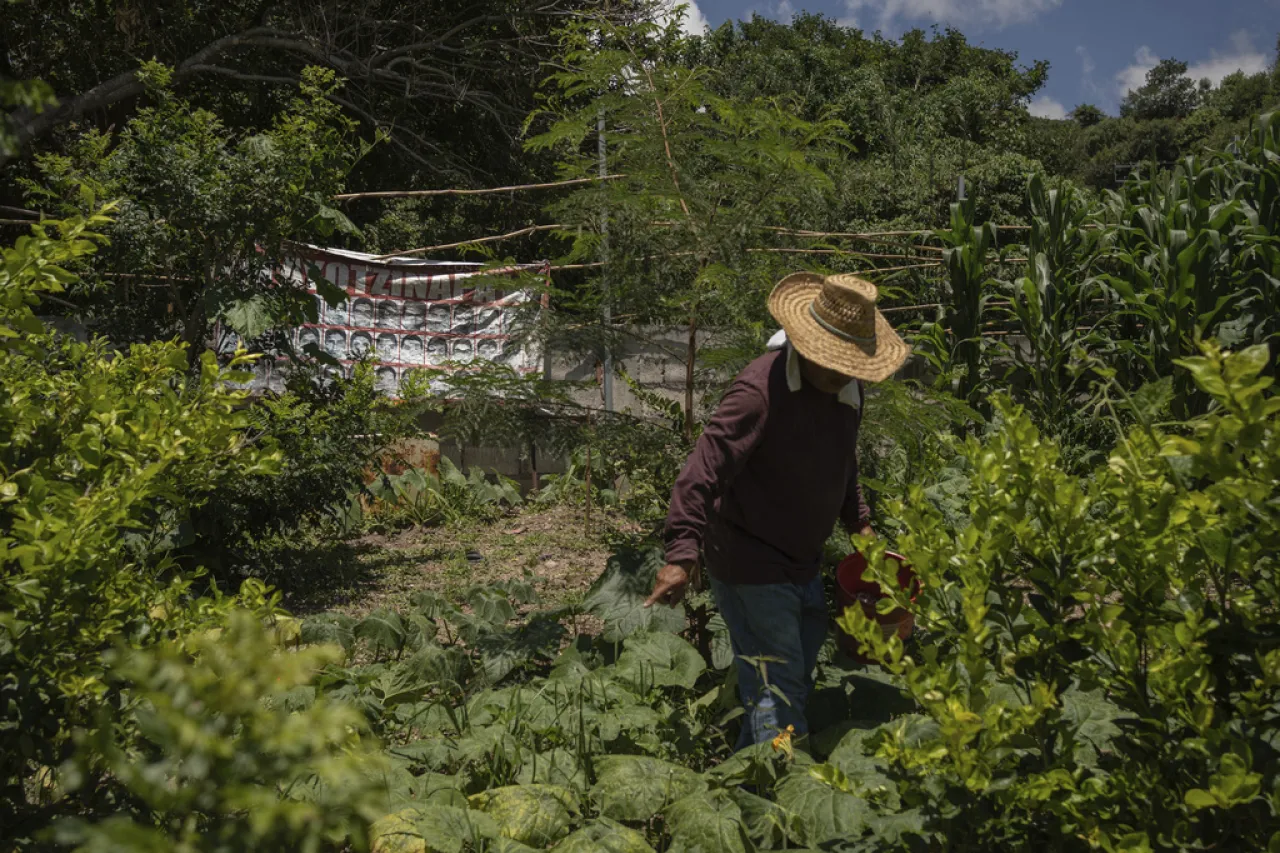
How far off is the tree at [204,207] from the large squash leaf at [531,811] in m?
3.70

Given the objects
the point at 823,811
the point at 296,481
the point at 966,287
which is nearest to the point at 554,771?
the point at 823,811

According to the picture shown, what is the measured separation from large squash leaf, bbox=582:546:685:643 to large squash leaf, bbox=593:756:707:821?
1172mm

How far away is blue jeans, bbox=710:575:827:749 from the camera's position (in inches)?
133

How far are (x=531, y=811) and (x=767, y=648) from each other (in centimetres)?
96

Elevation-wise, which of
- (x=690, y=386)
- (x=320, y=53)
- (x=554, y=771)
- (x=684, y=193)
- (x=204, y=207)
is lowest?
(x=554, y=771)

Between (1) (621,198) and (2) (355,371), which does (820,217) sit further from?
(2) (355,371)

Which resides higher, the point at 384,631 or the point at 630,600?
the point at 630,600

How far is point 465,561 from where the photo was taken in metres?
7.16

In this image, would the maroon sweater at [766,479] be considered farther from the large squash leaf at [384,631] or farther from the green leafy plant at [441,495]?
the green leafy plant at [441,495]

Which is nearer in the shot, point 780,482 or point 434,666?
point 780,482

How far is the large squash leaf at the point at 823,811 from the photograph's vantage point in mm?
2619

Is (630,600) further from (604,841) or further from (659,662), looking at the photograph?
(604,841)

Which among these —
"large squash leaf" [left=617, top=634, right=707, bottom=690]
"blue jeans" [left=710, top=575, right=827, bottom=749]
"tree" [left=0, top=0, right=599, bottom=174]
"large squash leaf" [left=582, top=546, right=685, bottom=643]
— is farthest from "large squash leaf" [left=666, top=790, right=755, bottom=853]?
"tree" [left=0, top=0, right=599, bottom=174]

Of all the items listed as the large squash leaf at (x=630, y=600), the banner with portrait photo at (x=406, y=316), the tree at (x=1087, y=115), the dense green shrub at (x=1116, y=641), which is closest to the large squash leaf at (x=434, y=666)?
the large squash leaf at (x=630, y=600)
